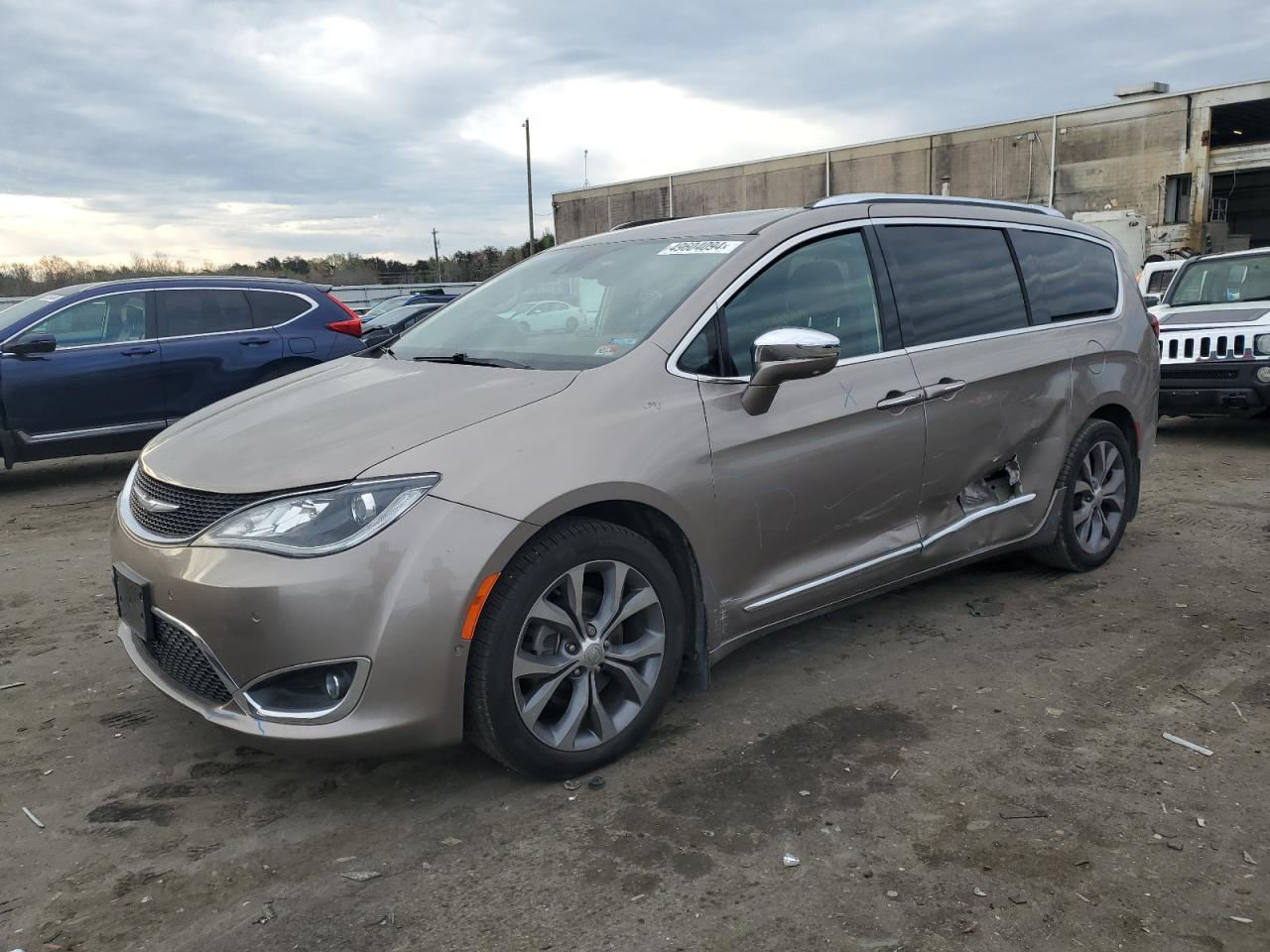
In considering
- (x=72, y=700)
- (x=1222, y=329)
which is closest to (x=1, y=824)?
(x=72, y=700)

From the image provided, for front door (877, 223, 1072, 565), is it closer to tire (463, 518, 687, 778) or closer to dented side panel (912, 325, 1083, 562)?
dented side panel (912, 325, 1083, 562)

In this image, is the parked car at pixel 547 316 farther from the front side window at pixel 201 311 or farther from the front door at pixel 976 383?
the front side window at pixel 201 311

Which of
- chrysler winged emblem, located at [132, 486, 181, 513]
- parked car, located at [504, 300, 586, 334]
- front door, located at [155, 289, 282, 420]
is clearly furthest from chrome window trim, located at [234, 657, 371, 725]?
front door, located at [155, 289, 282, 420]

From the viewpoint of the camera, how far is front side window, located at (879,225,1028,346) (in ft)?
13.4

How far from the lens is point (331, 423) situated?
3.10m

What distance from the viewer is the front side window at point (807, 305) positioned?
11.3 feet

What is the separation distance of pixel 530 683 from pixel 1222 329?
7.98 m

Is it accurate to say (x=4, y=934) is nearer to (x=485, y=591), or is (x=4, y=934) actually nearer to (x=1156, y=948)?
(x=485, y=591)

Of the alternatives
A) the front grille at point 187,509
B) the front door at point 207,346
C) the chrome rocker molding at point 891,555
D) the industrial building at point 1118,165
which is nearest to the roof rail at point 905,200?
the chrome rocker molding at point 891,555

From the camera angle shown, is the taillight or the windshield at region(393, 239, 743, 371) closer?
the windshield at region(393, 239, 743, 371)

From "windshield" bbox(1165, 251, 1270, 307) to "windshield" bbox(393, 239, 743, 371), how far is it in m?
7.58

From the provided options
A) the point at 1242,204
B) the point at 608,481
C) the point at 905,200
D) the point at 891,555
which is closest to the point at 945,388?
the point at 891,555

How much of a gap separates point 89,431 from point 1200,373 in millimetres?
9235

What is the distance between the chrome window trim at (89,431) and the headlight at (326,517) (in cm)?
616
